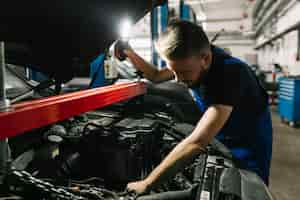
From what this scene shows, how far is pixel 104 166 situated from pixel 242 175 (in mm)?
617

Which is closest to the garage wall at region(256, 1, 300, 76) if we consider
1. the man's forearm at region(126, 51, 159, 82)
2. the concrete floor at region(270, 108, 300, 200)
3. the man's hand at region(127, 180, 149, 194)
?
the concrete floor at region(270, 108, 300, 200)

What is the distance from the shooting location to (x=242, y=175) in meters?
1.10

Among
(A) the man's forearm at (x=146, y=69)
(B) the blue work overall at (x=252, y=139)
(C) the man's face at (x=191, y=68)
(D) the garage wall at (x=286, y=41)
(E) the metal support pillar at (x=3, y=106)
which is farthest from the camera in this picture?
(D) the garage wall at (x=286, y=41)

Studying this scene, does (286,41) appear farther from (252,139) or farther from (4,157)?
(4,157)

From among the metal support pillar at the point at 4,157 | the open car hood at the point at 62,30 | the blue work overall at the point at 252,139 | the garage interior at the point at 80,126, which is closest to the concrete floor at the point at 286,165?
the blue work overall at the point at 252,139

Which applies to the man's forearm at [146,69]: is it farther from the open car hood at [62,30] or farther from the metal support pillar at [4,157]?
the metal support pillar at [4,157]

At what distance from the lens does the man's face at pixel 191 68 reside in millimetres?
1048

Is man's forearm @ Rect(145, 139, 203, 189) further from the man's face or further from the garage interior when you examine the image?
the man's face

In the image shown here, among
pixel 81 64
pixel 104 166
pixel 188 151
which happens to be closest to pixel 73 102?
pixel 81 64

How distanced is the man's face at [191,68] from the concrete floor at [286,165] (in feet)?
5.60

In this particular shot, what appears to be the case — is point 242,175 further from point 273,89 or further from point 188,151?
point 273,89

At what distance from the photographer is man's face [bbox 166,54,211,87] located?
1.05 m

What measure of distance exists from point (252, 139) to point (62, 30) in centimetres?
104

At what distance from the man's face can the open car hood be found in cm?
30
